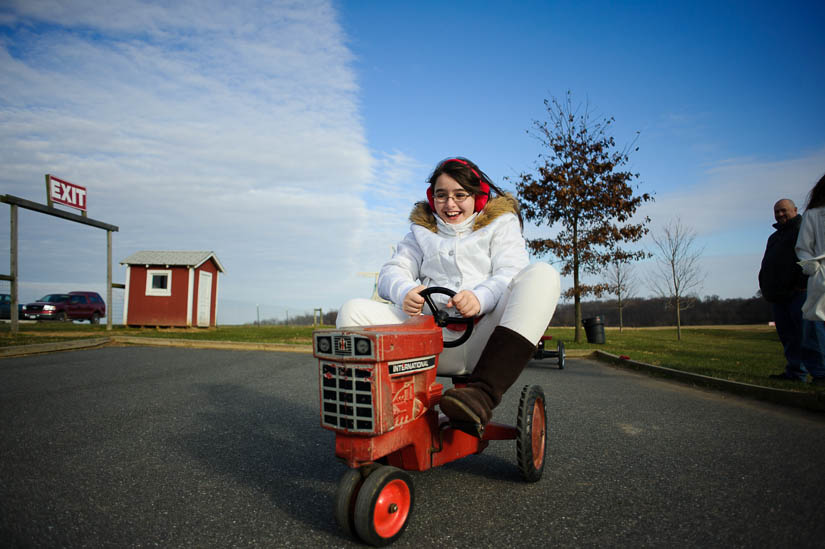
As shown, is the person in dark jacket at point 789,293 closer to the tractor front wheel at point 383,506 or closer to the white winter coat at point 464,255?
the white winter coat at point 464,255

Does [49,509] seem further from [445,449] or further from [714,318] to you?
[714,318]

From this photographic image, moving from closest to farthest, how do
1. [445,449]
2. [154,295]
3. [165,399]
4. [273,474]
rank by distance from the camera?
[445,449]
[273,474]
[165,399]
[154,295]

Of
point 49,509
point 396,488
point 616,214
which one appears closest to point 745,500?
point 396,488

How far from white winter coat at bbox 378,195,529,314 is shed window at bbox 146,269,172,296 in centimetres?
1955

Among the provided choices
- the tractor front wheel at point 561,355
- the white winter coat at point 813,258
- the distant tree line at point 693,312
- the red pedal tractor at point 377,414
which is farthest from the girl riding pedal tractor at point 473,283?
the distant tree line at point 693,312

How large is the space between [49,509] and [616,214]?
12449 millimetres

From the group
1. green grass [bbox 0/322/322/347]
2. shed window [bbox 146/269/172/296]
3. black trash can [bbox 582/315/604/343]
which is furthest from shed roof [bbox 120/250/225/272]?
black trash can [bbox 582/315/604/343]

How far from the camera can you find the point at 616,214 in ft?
39.3

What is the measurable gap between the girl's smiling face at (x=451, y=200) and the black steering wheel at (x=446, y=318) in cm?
66

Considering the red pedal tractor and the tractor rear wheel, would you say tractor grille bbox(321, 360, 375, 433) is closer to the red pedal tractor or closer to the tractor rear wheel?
the red pedal tractor

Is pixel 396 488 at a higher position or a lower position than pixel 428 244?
lower

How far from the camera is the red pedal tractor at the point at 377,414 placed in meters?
1.69

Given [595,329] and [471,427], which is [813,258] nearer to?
[471,427]

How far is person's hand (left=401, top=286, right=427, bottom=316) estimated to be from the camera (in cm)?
222
